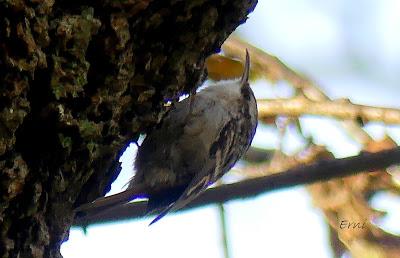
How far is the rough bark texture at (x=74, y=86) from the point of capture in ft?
4.53

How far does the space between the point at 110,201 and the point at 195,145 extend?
0.64 meters

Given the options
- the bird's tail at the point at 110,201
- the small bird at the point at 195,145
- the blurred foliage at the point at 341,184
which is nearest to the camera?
the bird's tail at the point at 110,201

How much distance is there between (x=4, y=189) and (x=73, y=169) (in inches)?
8.5

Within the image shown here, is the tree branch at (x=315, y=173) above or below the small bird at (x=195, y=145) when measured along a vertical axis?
below

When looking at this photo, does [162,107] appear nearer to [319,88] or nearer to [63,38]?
[63,38]

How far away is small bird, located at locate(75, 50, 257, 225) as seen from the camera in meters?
2.70

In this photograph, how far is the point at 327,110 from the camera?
292cm

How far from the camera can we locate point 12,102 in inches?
53.7

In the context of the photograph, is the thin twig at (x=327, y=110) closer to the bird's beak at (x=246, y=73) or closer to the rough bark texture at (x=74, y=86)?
the bird's beak at (x=246, y=73)

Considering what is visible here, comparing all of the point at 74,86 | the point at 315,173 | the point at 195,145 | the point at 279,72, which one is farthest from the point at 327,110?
the point at 74,86

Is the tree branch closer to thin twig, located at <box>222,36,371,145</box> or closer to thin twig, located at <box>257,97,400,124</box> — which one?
thin twig, located at <box>257,97,400,124</box>

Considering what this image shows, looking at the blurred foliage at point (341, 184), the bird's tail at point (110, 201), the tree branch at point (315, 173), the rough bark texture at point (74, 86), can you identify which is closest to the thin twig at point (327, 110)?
the blurred foliage at point (341, 184)

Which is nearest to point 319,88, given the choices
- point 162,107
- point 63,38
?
point 162,107

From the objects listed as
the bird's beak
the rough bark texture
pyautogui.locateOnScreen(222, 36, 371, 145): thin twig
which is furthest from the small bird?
the rough bark texture
